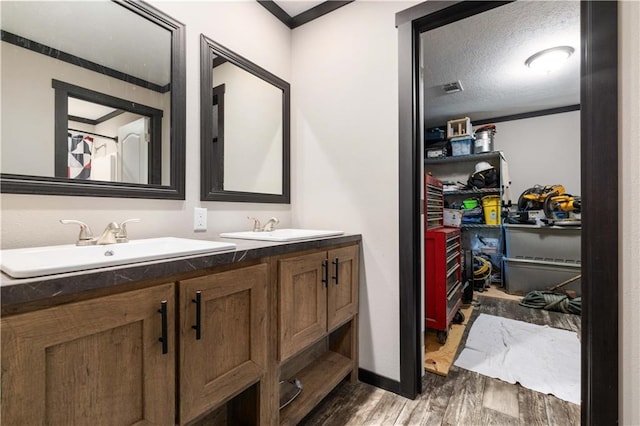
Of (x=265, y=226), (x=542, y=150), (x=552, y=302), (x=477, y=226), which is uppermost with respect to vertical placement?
(x=542, y=150)

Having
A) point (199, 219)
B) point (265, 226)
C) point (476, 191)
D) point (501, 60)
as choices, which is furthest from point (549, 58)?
point (199, 219)

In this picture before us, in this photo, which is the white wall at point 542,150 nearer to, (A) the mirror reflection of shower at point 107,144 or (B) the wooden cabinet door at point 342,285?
(B) the wooden cabinet door at point 342,285

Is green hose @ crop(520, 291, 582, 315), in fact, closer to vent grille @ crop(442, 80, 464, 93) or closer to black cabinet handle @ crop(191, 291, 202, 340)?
vent grille @ crop(442, 80, 464, 93)

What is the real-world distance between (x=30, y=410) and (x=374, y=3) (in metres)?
2.31

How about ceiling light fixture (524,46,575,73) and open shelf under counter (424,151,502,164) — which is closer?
ceiling light fixture (524,46,575,73)

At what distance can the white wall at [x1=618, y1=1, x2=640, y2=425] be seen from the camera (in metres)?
0.88

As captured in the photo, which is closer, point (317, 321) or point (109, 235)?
point (109, 235)

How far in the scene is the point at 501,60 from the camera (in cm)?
281

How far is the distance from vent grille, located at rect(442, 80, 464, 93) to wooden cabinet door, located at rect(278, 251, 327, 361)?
2936mm

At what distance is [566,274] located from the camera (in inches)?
131

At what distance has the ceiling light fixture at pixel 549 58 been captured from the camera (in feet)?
8.60

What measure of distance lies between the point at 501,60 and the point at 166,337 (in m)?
3.59

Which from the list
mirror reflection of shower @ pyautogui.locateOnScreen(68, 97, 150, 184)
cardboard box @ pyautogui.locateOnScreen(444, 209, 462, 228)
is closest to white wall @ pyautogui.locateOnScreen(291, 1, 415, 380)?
mirror reflection of shower @ pyautogui.locateOnScreen(68, 97, 150, 184)

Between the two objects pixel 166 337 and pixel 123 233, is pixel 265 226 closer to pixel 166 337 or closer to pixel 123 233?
pixel 123 233
